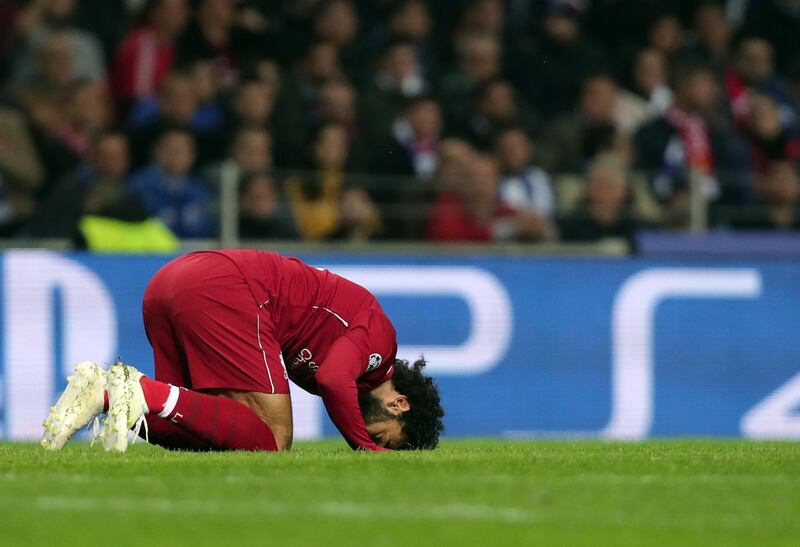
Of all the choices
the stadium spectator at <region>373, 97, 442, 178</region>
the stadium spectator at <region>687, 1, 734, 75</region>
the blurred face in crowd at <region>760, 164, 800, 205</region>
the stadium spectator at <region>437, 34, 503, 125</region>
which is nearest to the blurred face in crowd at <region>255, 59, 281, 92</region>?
the stadium spectator at <region>373, 97, 442, 178</region>

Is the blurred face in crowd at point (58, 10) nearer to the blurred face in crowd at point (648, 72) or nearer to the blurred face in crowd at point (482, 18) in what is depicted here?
the blurred face in crowd at point (482, 18)

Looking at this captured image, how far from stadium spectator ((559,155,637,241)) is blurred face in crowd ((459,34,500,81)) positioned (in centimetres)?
219

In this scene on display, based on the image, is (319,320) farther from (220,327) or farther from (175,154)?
(175,154)

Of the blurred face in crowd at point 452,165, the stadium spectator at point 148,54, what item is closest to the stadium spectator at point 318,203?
the blurred face in crowd at point 452,165

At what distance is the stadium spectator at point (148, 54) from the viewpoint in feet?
48.4

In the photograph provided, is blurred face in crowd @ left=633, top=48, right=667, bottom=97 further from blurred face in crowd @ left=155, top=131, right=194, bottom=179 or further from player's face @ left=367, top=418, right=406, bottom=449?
player's face @ left=367, top=418, right=406, bottom=449

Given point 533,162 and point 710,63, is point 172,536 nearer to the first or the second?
point 533,162

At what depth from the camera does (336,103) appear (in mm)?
14797

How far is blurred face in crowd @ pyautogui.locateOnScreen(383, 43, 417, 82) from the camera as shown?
15.9m

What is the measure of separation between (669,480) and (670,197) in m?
8.26

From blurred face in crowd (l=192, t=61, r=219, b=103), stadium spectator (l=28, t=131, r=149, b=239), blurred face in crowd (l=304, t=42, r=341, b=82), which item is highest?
blurred face in crowd (l=304, t=42, r=341, b=82)

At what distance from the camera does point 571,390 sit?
13359mm

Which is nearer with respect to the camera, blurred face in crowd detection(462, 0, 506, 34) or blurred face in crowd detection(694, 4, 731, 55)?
blurred face in crowd detection(462, 0, 506, 34)

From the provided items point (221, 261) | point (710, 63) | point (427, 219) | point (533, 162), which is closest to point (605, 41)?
point (710, 63)
